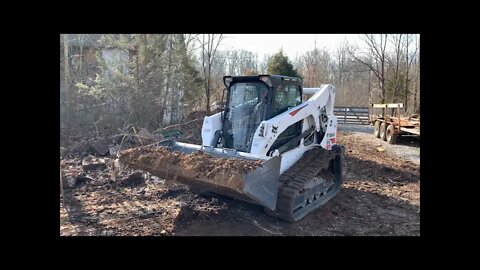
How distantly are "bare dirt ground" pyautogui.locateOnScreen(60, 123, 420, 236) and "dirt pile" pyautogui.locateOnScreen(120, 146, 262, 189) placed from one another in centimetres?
59

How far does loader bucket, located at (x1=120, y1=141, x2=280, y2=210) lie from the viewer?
4949 millimetres

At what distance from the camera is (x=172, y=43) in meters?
17.2

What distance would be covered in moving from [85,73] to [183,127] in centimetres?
666

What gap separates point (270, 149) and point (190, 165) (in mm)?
1665

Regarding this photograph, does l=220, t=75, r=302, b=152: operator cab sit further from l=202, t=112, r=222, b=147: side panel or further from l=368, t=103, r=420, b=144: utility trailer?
l=368, t=103, r=420, b=144: utility trailer

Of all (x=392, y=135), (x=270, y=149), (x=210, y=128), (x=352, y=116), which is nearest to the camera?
(x=270, y=149)

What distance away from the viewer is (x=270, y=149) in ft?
21.4

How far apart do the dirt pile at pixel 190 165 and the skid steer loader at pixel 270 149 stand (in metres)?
0.02

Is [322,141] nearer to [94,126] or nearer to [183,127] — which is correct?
[183,127]

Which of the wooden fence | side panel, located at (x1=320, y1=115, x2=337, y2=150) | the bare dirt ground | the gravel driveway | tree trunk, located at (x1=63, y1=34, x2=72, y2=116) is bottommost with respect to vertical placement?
the bare dirt ground

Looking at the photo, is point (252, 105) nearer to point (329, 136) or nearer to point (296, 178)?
point (296, 178)

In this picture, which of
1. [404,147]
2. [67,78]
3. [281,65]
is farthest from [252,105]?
[281,65]

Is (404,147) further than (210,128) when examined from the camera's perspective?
Yes

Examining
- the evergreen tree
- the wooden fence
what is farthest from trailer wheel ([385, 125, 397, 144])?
the wooden fence
